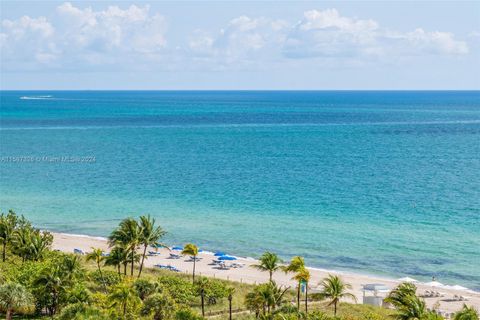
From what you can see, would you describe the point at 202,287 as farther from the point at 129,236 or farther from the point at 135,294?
the point at 129,236

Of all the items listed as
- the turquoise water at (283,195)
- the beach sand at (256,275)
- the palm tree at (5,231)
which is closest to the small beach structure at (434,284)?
the beach sand at (256,275)

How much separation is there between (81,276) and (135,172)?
81.1 m

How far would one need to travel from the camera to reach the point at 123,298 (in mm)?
42688

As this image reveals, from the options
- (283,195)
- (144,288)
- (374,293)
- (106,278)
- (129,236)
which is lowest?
(374,293)

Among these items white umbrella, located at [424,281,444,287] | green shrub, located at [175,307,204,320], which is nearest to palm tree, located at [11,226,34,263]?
green shrub, located at [175,307,204,320]

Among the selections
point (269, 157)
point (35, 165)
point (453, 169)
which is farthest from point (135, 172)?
point (453, 169)

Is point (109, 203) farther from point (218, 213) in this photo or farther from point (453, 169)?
point (453, 169)

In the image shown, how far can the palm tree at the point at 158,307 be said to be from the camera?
147ft

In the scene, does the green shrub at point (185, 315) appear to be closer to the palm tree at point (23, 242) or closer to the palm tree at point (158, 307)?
the palm tree at point (158, 307)

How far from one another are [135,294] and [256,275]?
81.3 ft

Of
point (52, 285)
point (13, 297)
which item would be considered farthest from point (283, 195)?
point (13, 297)

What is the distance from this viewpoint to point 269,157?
151 meters

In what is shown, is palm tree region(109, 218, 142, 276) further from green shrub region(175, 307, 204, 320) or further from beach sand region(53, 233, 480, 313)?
green shrub region(175, 307, 204, 320)

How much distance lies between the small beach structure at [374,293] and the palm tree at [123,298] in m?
23.7
